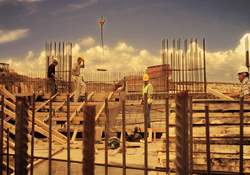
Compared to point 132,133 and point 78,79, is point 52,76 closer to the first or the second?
point 78,79

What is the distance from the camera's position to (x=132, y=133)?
1398 cm

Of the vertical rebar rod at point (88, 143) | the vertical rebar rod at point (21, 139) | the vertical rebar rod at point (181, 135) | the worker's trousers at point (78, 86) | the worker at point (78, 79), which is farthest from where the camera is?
the worker's trousers at point (78, 86)

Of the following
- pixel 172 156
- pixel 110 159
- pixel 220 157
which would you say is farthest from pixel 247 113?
pixel 110 159

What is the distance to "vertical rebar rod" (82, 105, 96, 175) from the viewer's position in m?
2.39

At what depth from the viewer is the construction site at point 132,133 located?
318 cm

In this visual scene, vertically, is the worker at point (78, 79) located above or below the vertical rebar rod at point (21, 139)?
above

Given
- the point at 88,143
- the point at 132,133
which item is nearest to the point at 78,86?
the point at 132,133

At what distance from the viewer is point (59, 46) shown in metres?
19.7

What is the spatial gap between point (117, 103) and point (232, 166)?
974 centimetres

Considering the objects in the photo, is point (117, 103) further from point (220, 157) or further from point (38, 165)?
point (220, 157)

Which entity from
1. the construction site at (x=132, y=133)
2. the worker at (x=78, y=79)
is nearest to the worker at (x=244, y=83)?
the construction site at (x=132, y=133)

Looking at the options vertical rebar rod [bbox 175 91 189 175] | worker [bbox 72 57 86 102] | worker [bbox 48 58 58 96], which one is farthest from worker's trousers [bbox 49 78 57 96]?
vertical rebar rod [bbox 175 91 189 175]

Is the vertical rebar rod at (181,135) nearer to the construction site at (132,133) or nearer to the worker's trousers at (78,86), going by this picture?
the construction site at (132,133)

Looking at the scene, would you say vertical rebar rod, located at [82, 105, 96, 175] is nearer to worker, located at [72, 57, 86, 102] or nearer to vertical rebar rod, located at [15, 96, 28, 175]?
vertical rebar rod, located at [15, 96, 28, 175]
